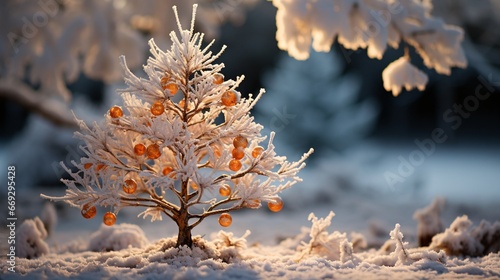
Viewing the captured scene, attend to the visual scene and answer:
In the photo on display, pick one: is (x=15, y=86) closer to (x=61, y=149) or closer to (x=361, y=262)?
(x=61, y=149)

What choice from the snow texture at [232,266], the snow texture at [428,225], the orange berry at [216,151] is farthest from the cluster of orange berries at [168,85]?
the snow texture at [428,225]

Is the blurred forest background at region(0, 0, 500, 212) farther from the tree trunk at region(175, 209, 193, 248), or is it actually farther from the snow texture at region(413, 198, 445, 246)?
the tree trunk at region(175, 209, 193, 248)

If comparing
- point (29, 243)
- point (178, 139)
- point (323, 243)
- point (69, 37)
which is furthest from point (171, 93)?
point (69, 37)

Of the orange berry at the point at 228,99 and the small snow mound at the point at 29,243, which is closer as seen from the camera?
the orange berry at the point at 228,99

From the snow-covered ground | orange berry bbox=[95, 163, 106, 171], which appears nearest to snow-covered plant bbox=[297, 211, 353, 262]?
the snow-covered ground

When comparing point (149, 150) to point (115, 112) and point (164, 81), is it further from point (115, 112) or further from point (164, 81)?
point (164, 81)

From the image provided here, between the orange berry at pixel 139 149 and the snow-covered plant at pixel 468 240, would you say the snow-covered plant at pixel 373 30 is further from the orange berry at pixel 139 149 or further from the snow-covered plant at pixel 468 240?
the orange berry at pixel 139 149
